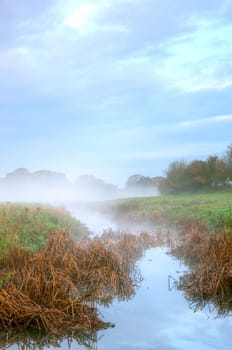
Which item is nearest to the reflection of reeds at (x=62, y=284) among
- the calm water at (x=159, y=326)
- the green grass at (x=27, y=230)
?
the calm water at (x=159, y=326)

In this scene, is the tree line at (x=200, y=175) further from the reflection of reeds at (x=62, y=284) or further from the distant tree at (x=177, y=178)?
the reflection of reeds at (x=62, y=284)

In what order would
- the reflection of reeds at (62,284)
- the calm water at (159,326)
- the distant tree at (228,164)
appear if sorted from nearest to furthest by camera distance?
the calm water at (159,326)
the reflection of reeds at (62,284)
the distant tree at (228,164)

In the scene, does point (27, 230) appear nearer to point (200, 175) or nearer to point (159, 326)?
point (159, 326)

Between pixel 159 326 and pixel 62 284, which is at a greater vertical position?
pixel 62 284

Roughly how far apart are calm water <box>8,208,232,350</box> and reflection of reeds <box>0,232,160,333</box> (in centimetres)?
47

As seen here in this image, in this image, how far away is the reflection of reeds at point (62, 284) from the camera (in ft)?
33.0

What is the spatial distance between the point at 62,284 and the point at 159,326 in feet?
8.09

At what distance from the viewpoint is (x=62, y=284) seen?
11.7m

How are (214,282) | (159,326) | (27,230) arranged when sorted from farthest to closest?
(27,230), (214,282), (159,326)

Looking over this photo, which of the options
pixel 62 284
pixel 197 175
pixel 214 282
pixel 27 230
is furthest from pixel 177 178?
pixel 62 284

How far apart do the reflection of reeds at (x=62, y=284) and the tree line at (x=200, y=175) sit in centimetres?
3768

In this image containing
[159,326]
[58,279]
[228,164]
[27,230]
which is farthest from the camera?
[228,164]

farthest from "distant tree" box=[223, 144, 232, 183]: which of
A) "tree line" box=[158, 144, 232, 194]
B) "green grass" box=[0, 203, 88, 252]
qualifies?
"green grass" box=[0, 203, 88, 252]

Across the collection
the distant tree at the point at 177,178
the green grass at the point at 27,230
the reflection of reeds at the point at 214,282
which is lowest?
the reflection of reeds at the point at 214,282
